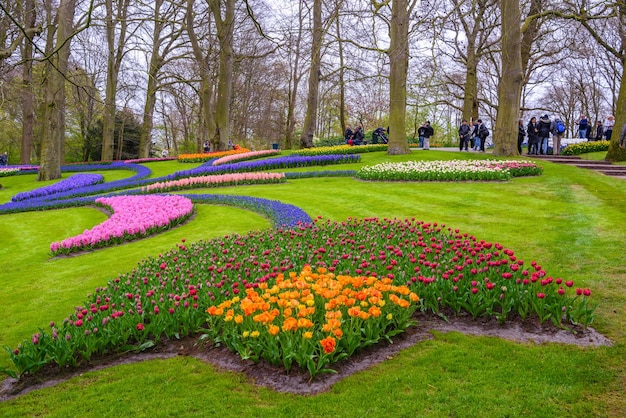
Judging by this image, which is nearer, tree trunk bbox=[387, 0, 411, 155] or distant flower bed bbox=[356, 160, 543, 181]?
distant flower bed bbox=[356, 160, 543, 181]

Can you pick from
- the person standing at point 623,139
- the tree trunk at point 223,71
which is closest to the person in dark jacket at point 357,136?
the tree trunk at point 223,71

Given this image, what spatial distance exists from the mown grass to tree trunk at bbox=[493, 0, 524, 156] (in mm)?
6677

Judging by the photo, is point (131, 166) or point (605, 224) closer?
point (605, 224)

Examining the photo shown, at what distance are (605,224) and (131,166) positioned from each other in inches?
894

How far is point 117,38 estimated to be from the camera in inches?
1340

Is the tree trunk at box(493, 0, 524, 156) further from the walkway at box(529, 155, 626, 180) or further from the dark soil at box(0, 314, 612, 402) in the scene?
the dark soil at box(0, 314, 612, 402)

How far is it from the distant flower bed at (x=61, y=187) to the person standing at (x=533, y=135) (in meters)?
19.8

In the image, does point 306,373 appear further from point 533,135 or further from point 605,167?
point 533,135

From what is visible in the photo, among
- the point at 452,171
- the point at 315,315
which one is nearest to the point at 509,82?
the point at 452,171

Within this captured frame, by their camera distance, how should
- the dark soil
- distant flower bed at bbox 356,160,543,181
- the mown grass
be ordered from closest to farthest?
the mown grass, the dark soil, distant flower bed at bbox 356,160,543,181

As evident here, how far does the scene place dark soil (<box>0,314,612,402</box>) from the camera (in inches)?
156

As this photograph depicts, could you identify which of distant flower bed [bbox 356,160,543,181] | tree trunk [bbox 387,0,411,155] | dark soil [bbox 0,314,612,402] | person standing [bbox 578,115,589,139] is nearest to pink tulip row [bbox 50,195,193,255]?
dark soil [bbox 0,314,612,402]

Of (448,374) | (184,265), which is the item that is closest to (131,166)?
(184,265)

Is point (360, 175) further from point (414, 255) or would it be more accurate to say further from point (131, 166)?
point (131, 166)
